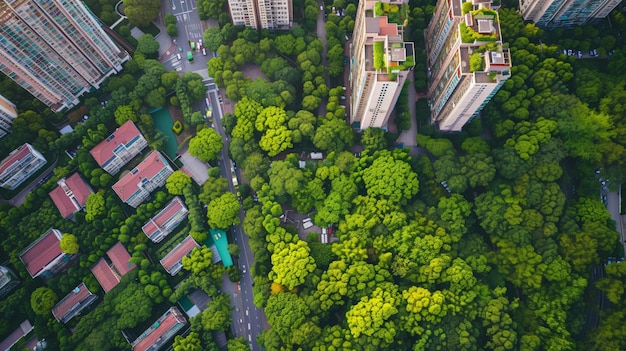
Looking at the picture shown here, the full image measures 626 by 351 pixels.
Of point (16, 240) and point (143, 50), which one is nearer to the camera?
point (16, 240)

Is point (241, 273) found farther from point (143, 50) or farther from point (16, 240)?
point (143, 50)

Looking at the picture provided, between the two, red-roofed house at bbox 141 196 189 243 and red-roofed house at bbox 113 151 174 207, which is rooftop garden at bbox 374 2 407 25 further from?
red-roofed house at bbox 141 196 189 243

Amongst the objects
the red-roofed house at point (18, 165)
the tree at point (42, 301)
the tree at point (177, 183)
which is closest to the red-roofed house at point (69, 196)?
the red-roofed house at point (18, 165)

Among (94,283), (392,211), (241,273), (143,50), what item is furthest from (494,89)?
(94,283)

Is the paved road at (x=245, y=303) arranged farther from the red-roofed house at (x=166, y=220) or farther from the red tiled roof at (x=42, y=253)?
the red tiled roof at (x=42, y=253)

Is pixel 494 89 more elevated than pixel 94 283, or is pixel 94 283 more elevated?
pixel 494 89
